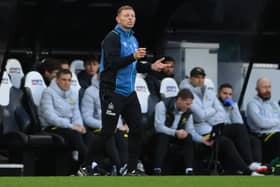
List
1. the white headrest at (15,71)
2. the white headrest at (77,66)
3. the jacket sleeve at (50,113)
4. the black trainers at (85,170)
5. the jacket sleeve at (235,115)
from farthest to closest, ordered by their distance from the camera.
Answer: the white headrest at (77,66)
the jacket sleeve at (235,115)
the white headrest at (15,71)
the jacket sleeve at (50,113)
the black trainers at (85,170)

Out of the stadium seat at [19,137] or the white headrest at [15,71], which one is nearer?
the stadium seat at [19,137]

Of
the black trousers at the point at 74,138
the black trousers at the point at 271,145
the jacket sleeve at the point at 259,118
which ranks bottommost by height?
the black trousers at the point at 271,145

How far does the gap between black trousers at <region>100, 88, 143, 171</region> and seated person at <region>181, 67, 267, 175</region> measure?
3742mm

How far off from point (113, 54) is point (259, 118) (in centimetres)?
513

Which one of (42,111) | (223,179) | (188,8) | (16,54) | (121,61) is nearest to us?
(223,179)

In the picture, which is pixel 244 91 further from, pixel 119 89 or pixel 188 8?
pixel 119 89

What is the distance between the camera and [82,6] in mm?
19188

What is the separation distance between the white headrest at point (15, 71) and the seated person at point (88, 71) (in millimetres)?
972

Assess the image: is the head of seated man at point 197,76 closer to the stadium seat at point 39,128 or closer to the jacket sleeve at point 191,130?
the jacket sleeve at point 191,130

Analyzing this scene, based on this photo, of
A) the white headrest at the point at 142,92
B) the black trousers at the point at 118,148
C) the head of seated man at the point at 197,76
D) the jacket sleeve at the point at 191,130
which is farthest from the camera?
the head of seated man at the point at 197,76

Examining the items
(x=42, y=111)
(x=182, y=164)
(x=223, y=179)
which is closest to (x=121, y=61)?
(x=223, y=179)

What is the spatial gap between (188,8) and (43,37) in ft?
8.76

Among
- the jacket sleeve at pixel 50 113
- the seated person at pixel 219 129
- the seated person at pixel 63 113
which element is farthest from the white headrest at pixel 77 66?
the jacket sleeve at pixel 50 113

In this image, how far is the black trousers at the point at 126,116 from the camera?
44.9ft
